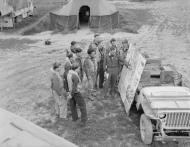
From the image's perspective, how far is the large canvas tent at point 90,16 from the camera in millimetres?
→ 21828

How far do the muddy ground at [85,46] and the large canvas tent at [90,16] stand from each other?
92cm

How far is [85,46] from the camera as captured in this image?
58.3 feet

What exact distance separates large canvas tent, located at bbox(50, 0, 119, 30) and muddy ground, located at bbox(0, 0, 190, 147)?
3.01ft

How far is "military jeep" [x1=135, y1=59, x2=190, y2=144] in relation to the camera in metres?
7.37

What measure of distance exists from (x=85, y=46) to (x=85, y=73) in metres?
7.04

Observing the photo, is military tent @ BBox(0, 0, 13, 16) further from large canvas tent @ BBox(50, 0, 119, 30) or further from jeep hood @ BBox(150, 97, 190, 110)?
jeep hood @ BBox(150, 97, 190, 110)

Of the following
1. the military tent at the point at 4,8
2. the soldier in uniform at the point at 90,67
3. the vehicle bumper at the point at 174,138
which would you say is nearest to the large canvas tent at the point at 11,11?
the military tent at the point at 4,8

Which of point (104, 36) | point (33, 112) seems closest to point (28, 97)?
point (33, 112)

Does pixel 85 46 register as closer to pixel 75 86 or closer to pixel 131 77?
pixel 131 77

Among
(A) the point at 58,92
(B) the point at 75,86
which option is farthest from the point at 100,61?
(B) the point at 75,86

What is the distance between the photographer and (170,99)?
7.90 meters

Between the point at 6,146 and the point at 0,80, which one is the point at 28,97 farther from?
the point at 6,146

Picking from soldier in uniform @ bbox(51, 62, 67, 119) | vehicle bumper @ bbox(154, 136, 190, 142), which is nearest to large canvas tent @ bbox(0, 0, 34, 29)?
soldier in uniform @ bbox(51, 62, 67, 119)

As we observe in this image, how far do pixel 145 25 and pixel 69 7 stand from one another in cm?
556
